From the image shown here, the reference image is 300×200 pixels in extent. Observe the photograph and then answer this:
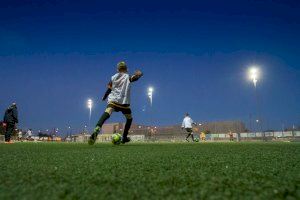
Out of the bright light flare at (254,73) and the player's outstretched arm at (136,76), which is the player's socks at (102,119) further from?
the bright light flare at (254,73)

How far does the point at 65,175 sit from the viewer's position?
2.13m

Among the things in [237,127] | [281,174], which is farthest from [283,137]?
[281,174]

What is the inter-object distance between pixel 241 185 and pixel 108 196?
80 cm

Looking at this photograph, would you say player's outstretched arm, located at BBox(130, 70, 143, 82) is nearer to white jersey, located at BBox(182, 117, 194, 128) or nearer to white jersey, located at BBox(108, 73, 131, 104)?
white jersey, located at BBox(108, 73, 131, 104)

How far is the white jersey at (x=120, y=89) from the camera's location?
7.82 metres

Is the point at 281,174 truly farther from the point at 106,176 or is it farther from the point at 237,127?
the point at 237,127

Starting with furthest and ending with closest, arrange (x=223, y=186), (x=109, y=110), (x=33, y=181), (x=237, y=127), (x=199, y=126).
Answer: (x=199, y=126)
(x=237, y=127)
(x=109, y=110)
(x=33, y=181)
(x=223, y=186)

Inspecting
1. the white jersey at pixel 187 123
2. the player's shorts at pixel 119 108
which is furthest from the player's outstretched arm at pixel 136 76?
the white jersey at pixel 187 123

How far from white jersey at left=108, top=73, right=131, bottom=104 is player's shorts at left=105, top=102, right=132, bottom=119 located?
9 centimetres

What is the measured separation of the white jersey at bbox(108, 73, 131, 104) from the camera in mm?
7821

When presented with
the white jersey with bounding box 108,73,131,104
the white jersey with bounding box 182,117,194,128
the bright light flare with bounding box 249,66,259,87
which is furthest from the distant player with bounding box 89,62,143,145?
the bright light flare with bounding box 249,66,259,87

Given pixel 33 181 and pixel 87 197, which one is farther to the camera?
pixel 33 181

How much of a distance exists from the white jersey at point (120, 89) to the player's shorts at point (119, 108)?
9 centimetres

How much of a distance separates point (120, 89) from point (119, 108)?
20.7 inches
